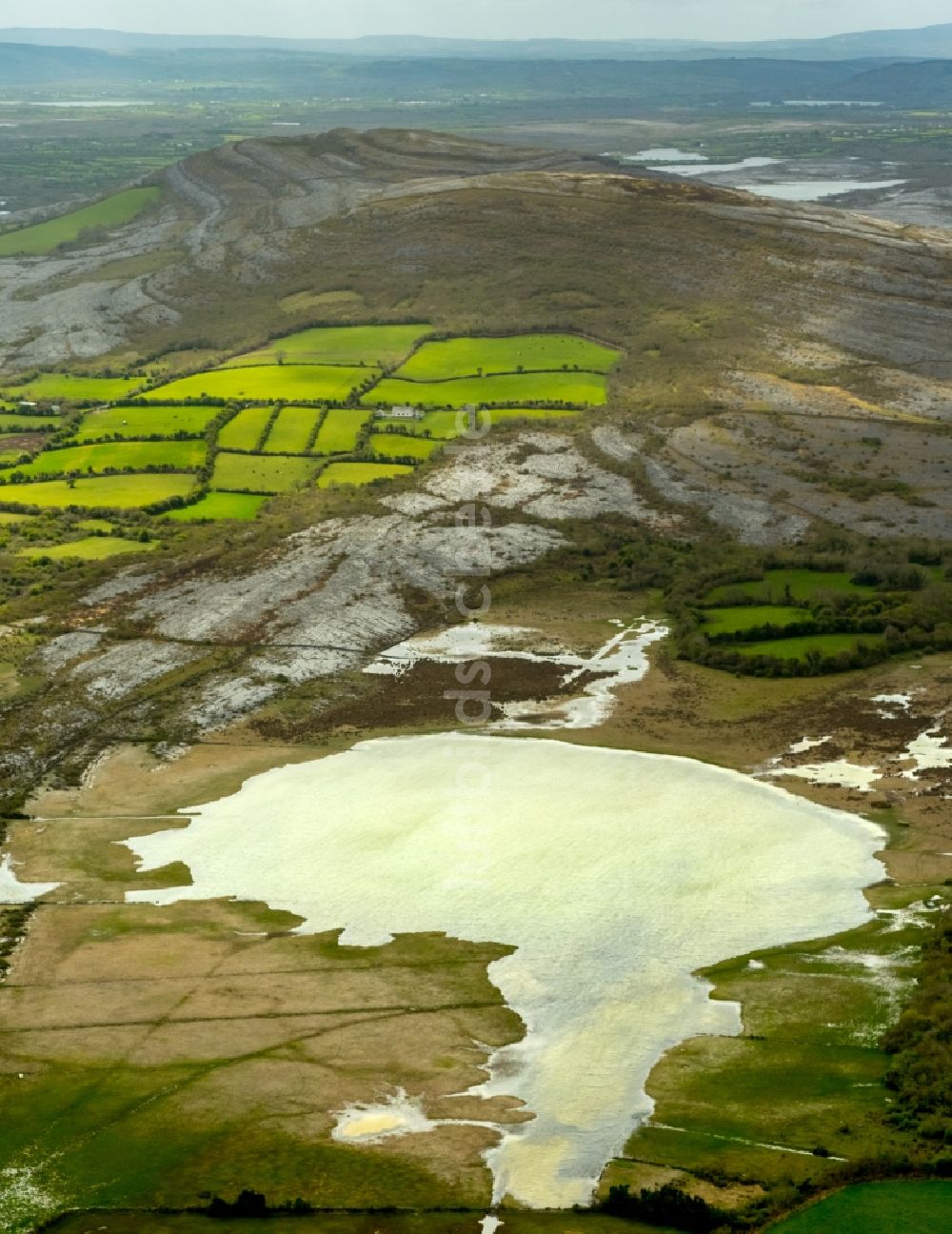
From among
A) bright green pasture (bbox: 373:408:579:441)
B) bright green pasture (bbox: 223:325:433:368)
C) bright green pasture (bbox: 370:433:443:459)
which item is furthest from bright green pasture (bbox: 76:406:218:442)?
bright green pasture (bbox: 223:325:433:368)

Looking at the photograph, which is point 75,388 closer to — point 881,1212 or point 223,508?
point 223,508

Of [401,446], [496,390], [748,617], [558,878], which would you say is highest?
[496,390]

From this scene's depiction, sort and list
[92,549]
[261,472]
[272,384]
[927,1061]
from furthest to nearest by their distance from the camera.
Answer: [272,384] → [261,472] → [92,549] → [927,1061]

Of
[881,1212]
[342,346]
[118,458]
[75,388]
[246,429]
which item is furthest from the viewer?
[342,346]

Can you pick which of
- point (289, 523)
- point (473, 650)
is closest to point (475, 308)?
point (289, 523)

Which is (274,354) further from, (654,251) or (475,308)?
(654,251)

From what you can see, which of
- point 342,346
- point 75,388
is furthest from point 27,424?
point 342,346

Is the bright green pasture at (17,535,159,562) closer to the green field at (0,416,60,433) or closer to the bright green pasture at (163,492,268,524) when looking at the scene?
the bright green pasture at (163,492,268,524)

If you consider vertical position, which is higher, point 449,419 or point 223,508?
point 449,419
